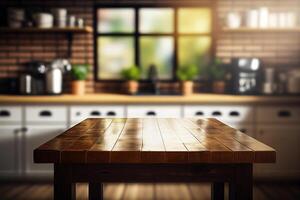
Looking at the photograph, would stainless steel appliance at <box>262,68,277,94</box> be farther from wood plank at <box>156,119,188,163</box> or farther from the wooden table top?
wood plank at <box>156,119,188,163</box>

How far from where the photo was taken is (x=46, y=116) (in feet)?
13.4

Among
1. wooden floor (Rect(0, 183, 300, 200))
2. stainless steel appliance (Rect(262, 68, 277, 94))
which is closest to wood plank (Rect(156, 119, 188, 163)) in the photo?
wooden floor (Rect(0, 183, 300, 200))

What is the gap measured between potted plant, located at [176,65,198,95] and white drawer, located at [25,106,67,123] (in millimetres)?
1251

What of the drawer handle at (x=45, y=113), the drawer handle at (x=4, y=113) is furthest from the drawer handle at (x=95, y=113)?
the drawer handle at (x=4, y=113)

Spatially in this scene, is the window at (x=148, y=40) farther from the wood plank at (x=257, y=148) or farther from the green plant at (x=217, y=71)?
the wood plank at (x=257, y=148)

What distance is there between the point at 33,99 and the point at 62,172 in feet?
8.29

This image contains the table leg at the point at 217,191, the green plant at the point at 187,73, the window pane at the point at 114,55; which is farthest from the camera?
the window pane at the point at 114,55

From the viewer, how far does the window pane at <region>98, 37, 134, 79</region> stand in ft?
15.9

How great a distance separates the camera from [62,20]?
14.7 ft

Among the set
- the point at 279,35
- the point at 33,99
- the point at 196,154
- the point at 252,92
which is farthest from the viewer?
the point at 279,35

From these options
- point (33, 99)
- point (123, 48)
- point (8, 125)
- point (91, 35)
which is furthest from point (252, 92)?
point (8, 125)

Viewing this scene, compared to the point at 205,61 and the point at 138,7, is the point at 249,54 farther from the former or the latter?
the point at 138,7

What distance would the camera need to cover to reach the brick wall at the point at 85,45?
15.5ft

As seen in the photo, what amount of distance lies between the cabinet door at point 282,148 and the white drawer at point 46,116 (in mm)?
1914
